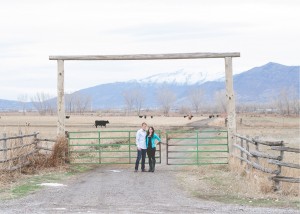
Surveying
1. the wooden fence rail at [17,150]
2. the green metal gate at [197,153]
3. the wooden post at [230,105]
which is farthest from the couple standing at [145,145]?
the wooden fence rail at [17,150]

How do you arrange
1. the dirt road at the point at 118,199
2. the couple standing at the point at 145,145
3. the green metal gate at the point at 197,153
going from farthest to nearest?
the green metal gate at the point at 197,153, the couple standing at the point at 145,145, the dirt road at the point at 118,199

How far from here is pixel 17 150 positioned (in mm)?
21062

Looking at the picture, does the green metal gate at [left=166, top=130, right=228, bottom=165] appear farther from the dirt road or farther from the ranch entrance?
the dirt road

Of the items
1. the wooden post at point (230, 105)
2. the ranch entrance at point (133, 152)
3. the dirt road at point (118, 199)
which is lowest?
the dirt road at point (118, 199)

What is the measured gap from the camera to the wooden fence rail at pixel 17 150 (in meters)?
19.7

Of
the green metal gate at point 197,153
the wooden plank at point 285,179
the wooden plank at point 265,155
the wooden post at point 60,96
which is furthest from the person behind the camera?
the wooden post at point 60,96

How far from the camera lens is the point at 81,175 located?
70.5ft

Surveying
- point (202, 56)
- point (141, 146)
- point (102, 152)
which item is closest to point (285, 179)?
point (141, 146)

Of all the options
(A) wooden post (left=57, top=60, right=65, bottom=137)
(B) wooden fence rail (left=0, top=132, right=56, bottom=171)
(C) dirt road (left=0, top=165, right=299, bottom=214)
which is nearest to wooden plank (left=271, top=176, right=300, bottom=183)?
(C) dirt road (left=0, top=165, right=299, bottom=214)

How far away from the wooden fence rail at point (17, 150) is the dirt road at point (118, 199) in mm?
2191

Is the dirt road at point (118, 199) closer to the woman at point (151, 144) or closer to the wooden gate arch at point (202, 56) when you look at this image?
the woman at point (151, 144)

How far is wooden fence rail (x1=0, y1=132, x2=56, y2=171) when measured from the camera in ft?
64.7

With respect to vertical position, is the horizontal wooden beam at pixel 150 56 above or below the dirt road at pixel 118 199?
above

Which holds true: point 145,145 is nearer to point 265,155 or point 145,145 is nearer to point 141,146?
point 141,146
